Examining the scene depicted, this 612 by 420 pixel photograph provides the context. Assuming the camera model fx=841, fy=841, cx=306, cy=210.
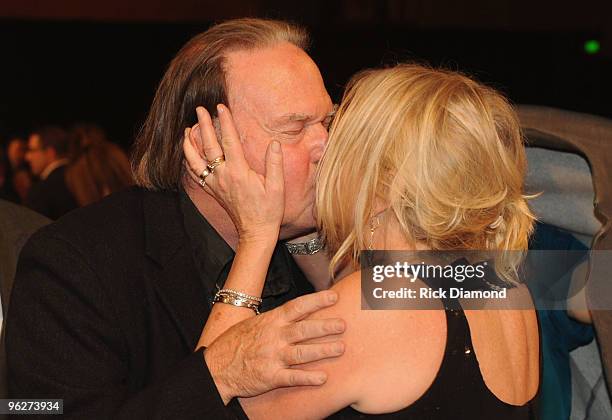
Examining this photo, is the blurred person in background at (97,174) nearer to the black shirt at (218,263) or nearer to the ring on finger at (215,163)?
the black shirt at (218,263)

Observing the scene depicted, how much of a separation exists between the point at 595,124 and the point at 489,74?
5.56 meters

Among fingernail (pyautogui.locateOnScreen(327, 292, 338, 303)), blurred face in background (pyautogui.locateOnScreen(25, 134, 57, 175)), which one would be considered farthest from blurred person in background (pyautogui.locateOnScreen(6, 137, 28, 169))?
fingernail (pyautogui.locateOnScreen(327, 292, 338, 303))

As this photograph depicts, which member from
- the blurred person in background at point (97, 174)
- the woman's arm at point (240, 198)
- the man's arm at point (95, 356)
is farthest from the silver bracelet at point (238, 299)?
the blurred person in background at point (97, 174)

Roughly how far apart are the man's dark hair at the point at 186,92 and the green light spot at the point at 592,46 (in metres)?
6.20

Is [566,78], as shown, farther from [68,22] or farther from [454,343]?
[454,343]

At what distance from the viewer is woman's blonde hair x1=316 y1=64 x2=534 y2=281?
153cm

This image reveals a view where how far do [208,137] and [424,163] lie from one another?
59cm

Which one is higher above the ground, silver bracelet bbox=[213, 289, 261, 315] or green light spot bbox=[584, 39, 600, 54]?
silver bracelet bbox=[213, 289, 261, 315]

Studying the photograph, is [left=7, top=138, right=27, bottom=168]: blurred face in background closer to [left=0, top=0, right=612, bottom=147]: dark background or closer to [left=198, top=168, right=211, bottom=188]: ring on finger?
[left=0, top=0, right=612, bottom=147]: dark background

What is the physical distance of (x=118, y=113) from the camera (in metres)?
7.41

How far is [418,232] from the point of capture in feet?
5.18

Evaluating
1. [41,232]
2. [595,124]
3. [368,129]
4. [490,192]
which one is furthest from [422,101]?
[41,232]

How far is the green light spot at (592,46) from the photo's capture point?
7629mm

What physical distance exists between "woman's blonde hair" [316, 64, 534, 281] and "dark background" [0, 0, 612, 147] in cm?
523
